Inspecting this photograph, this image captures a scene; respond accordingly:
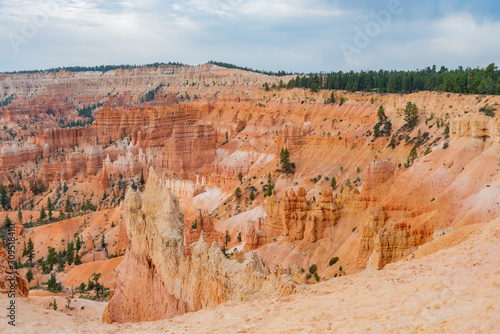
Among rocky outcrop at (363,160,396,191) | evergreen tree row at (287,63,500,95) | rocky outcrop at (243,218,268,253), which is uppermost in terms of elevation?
evergreen tree row at (287,63,500,95)

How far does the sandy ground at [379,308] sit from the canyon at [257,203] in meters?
0.11

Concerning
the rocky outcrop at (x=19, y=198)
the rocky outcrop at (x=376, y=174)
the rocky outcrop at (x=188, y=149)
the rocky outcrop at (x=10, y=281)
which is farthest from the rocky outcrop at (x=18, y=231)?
the rocky outcrop at (x=376, y=174)

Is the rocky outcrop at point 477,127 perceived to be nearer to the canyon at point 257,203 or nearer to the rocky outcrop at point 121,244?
the canyon at point 257,203

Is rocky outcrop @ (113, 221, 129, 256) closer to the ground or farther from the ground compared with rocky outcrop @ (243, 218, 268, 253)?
closer to the ground

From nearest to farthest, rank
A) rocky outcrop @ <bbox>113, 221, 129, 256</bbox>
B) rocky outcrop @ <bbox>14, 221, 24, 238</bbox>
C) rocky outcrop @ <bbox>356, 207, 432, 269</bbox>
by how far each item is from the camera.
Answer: rocky outcrop @ <bbox>356, 207, 432, 269</bbox>
rocky outcrop @ <bbox>113, 221, 129, 256</bbox>
rocky outcrop @ <bbox>14, 221, 24, 238</bbox>

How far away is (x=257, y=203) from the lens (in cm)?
5256

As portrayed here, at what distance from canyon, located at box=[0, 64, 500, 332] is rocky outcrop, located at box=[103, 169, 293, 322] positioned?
0.07 metres

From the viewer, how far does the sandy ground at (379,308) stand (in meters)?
8.02

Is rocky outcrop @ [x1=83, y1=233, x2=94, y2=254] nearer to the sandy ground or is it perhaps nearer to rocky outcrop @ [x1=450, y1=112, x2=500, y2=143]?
the sandy ground

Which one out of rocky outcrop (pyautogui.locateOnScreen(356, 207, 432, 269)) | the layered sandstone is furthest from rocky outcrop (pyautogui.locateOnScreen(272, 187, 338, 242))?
rocky outcrop (pyautogui.locateOnScreen(356, 207, 432, 269))

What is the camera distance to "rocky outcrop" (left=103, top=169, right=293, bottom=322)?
13891 mm

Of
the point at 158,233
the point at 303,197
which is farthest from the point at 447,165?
the point at 158,233

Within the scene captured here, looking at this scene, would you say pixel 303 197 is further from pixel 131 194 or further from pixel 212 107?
pixel 212 107

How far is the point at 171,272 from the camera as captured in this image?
16.7 metres
